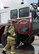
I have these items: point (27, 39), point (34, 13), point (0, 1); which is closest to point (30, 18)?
point (34, 13)

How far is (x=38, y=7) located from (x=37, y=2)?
0.97 meters

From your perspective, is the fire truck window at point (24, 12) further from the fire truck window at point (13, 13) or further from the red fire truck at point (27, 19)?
the fire truck window at point (13, 13)

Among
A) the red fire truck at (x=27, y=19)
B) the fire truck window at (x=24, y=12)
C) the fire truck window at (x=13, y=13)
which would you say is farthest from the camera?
the fire truck window at (x=13, y=13)

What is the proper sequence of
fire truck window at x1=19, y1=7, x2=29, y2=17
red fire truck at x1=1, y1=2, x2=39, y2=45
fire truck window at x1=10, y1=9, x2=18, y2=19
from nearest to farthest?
red fire truck at x1=1, y1=2, x2=39, y2=45 → fire truck window at x1=19, y1=7, x2=29, y2=17 → fire truck window at x1=10, y1=9, x2=18, y2=19

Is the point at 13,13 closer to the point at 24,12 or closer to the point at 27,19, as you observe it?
the point at 24,12

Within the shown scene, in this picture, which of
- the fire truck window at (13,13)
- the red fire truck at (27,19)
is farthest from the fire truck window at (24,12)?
the fire truck window at (13,13)

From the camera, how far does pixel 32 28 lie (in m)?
10.4

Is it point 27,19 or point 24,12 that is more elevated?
point 24,12

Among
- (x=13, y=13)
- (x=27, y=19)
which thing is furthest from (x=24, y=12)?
(x=13, y=13)

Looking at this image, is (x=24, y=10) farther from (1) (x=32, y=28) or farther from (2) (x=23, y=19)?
(1) (x=32, y=28)

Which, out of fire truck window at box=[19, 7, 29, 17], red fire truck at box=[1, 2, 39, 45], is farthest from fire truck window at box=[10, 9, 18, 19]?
fire truck window at box=[19, 7, 29, 17]

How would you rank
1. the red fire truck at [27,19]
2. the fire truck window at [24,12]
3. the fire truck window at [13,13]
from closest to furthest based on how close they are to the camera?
the red fire truck at [27,19], the fire truck window at [24,12], the fire truck window at [13,13]

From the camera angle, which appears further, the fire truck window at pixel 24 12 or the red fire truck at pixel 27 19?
the fire truck window at pixel 24 12

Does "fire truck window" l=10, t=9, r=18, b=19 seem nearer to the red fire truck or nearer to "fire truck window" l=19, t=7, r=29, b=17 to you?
the red fire truck
